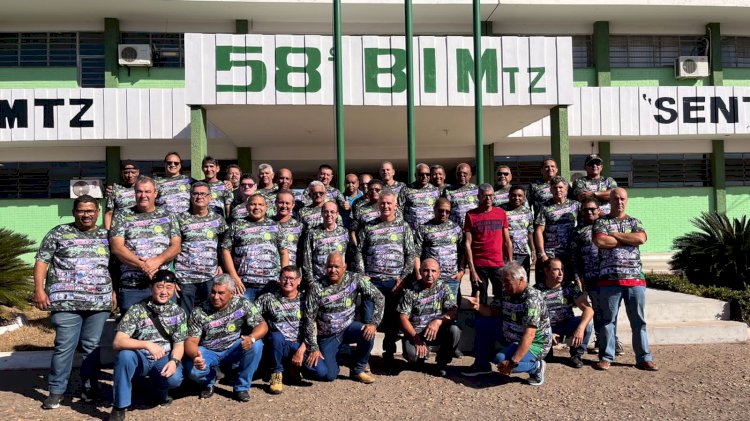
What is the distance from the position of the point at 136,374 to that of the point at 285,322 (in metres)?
1.30

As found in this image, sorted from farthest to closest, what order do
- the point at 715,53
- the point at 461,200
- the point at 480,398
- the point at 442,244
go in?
the point at 715,53
the point at 461,200
the point at 442,244
the point at 480,398

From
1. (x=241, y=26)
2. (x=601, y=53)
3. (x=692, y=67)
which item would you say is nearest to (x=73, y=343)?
(x=241, y=26)

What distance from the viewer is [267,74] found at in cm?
890

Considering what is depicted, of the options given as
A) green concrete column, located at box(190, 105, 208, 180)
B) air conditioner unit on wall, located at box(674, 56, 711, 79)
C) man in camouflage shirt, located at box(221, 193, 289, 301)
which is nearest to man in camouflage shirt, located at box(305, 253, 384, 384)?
man in camouflage shirt, located at box(221, 193, 289, 301)

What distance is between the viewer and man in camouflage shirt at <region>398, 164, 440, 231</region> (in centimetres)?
654

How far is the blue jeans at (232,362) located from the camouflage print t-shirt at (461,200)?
104 inches

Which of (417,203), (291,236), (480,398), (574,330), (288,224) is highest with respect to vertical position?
(417,203)

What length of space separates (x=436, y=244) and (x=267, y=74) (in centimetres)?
421

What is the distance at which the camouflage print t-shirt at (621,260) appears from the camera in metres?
5.82

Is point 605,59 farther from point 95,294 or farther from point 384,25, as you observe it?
point 95,294

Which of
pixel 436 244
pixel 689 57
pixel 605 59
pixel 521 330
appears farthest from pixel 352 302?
pixel 689 57

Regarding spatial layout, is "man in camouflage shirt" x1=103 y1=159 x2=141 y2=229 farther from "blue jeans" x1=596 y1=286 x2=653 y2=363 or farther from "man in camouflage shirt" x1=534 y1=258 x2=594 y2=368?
"blue jeans" x1=596 y1=286 x2=653 y2=363

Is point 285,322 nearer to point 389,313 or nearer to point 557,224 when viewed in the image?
point 389,313

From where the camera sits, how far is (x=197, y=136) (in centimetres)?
909
